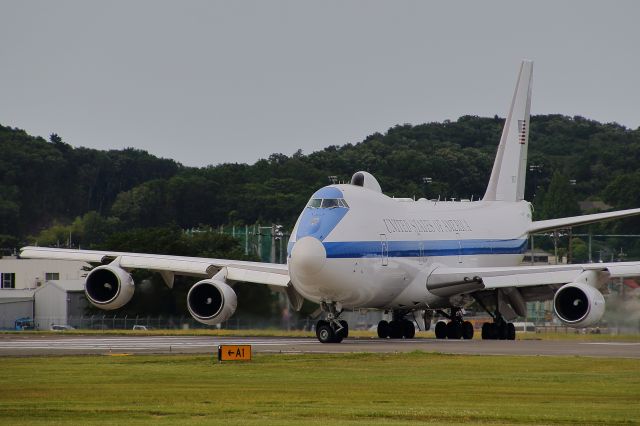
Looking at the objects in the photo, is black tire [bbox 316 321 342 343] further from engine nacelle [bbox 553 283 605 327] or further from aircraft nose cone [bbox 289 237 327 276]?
engine nacelle [bbox 553 283 605 327]

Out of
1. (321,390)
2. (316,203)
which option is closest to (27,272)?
(316,203)

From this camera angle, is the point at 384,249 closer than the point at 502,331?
Yes

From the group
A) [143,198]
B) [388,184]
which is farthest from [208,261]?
[143,198]

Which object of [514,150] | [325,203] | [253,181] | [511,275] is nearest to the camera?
[325,203]

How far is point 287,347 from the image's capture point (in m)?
37.7

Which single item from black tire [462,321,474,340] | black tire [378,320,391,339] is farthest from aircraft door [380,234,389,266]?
black tire [462,321,474,340]

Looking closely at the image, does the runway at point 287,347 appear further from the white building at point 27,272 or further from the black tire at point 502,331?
the white building at point 27,272

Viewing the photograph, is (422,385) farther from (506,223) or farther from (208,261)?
(506,223)

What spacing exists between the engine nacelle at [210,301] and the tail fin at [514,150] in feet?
49.0

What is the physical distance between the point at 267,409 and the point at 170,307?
31.0 metres

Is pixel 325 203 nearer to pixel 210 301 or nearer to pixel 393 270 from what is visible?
pixel 393 270

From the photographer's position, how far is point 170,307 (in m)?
52.4

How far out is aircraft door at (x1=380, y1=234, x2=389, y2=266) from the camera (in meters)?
42.8

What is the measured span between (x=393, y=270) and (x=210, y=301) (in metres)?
5.85
